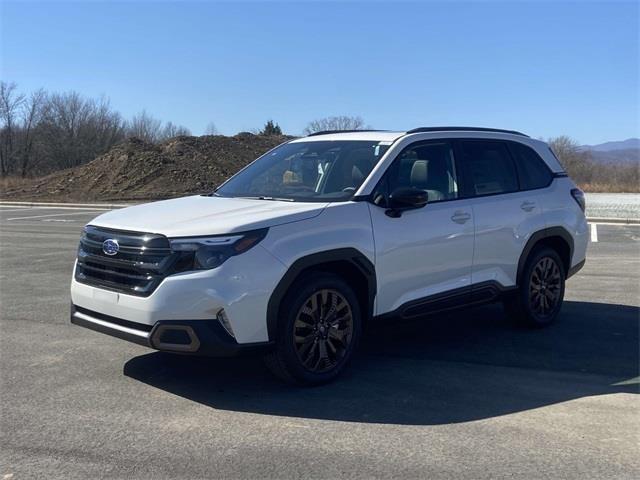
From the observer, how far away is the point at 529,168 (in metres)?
6.87

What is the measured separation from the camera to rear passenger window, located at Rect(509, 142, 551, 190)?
676 cm

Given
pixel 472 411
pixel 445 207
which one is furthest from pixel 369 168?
pixel 472 411

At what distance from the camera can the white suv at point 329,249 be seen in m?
4.47

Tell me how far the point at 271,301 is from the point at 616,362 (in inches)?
125

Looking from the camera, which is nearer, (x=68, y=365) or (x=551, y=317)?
(x=68, y=365)

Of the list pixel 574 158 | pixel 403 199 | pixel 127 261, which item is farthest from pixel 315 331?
pixel 574 158

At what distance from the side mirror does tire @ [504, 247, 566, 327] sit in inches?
75.3

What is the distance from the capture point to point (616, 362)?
570 centimetres

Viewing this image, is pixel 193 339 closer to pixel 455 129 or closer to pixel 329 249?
pixel 329 249

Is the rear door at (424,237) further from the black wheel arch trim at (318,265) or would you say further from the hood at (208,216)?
the hood at (208,216)

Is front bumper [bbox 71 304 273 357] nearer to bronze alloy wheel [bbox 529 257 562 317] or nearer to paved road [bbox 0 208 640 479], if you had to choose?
paved road [bbox 0 208 640 479]

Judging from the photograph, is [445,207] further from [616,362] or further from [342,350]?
[616,362]

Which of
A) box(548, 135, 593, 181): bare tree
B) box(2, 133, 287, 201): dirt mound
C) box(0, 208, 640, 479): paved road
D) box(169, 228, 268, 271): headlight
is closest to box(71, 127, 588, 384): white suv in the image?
box(169, 228, 268, 271): headlight

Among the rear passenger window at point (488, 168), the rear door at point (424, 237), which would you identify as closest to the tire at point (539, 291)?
the rear passenger window at point (488, 168)
